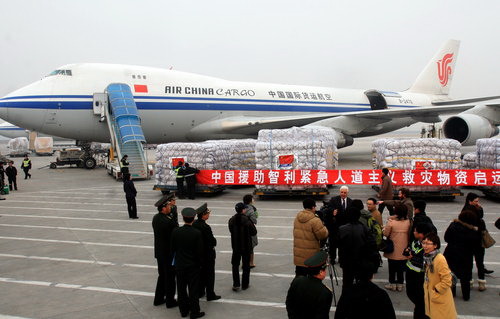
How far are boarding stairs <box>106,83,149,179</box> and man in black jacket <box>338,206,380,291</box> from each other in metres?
17.2

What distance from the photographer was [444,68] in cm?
3778

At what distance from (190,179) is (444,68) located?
30.3 meters

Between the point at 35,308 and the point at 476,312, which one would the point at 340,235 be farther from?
the point at 35,308

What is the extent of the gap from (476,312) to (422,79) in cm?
3568

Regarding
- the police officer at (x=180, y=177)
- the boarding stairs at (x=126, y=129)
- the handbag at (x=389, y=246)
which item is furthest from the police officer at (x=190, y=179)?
the handbag at (x=389, y=246)

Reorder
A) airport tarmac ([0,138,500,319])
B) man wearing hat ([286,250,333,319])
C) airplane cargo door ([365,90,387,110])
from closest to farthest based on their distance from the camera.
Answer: man wearing hat ([286,250,333,319])
airport tarmac ([0,138,500,319])
airplane cargo door ([365,90,387,110])

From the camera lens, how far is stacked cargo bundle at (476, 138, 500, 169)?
14.3m

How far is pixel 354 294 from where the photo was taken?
144 inches

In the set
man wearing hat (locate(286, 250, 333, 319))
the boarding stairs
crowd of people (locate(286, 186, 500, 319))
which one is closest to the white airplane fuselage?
the boarding stairs

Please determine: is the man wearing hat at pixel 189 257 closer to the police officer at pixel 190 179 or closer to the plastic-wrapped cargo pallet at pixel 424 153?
the police officer at pixel 190 179

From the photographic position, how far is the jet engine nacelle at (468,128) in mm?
21016

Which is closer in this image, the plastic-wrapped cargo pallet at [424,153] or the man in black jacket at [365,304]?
the man in black jacket at [365,304]

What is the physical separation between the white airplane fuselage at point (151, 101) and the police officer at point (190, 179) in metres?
9.63

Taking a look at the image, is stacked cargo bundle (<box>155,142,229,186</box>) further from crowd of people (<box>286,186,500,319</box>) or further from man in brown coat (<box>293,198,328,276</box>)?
man in brown coat (<box>293,198,328,276</box>)
